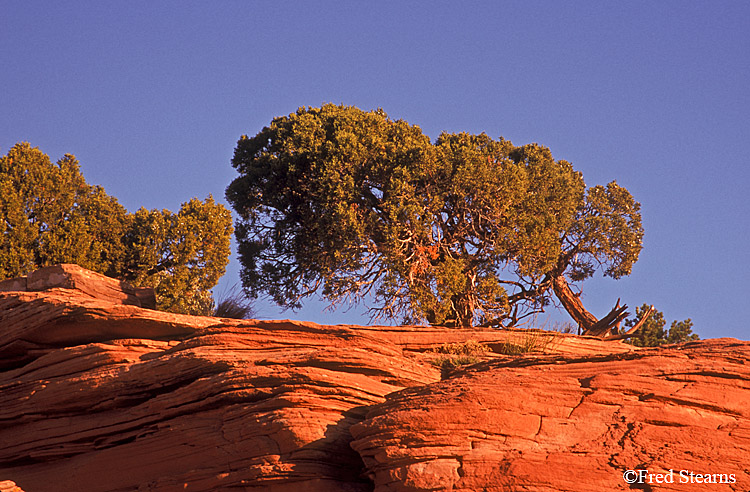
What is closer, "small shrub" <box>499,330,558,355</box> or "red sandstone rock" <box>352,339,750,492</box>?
"red sandstone rock" <box>352,339,750,492</box>

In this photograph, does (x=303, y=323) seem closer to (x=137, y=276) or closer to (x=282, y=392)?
(x=282, y=392)

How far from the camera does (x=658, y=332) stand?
116 ft

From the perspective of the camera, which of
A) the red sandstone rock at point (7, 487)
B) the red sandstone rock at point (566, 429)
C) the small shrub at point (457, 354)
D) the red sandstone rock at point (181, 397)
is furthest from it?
the small shrub at point (457, 354)

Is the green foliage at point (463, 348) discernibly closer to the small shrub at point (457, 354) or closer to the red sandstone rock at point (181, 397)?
the small shrub at point (457, 354)

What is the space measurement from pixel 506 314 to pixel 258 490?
17.9 metres

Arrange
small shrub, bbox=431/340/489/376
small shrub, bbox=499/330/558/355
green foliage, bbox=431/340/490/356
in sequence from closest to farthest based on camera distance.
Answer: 1. small shrub, bbox=431/340/489/376
2. green foliage, bbox=431/340/490/356
3. small shrub, bbox=499/330/558/355

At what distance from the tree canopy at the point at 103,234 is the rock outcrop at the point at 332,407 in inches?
490

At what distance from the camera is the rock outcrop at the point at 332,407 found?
1079 cm

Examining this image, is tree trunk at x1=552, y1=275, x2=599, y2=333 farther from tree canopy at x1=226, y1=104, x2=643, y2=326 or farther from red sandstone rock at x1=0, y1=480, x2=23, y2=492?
red sandstone rock at x1=0, y1=480, x2=23, y2=492

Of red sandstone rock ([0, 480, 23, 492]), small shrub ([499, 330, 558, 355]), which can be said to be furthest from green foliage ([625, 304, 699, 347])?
red sandstone rock ([0, 480, 23, 492])

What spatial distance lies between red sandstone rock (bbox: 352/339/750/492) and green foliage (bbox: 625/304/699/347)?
23.1 meters

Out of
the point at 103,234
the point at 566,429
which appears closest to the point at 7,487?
the point at 566,429

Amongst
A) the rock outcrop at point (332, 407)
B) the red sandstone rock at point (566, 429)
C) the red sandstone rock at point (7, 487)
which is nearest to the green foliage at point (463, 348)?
the rock outcrop at point (332, 407)

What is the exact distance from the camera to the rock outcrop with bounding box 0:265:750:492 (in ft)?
35.4
